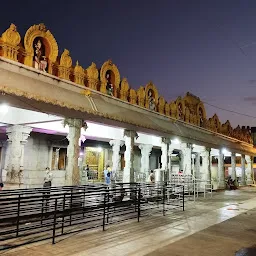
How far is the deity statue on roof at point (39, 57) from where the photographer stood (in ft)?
32.9

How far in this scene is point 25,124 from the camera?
13094mm

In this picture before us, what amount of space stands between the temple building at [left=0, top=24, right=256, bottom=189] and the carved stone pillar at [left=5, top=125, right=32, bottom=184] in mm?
40

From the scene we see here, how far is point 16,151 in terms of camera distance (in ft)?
42.5

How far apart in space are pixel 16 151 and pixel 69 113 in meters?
4.58

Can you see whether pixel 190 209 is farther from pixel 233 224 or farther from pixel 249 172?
pixel 249 172

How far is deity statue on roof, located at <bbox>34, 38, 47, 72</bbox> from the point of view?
1003 centimetres

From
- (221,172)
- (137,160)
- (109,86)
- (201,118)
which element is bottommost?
(221,172)

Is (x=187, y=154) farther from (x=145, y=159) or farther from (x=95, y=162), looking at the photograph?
(x=95, y=162)

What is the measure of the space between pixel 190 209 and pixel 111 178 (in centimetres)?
688

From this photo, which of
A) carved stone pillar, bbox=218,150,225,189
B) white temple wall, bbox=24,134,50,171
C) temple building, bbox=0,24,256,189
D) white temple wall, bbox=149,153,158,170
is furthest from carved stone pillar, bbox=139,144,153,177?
white temple wall, bbox=24,134,50,171

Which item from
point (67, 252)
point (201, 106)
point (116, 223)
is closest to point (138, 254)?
point (67, 252)

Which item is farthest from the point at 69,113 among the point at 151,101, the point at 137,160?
the point at 137,160

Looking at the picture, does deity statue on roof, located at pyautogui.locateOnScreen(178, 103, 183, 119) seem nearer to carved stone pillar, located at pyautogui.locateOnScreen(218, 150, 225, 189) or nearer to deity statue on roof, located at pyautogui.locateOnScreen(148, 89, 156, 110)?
deity statue on roof, located at pyautogui.locateOnScreen(148, 89, 156, 110)

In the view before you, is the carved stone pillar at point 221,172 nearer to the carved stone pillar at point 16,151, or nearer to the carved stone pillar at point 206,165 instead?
the carved stone pillar at point 206,165
